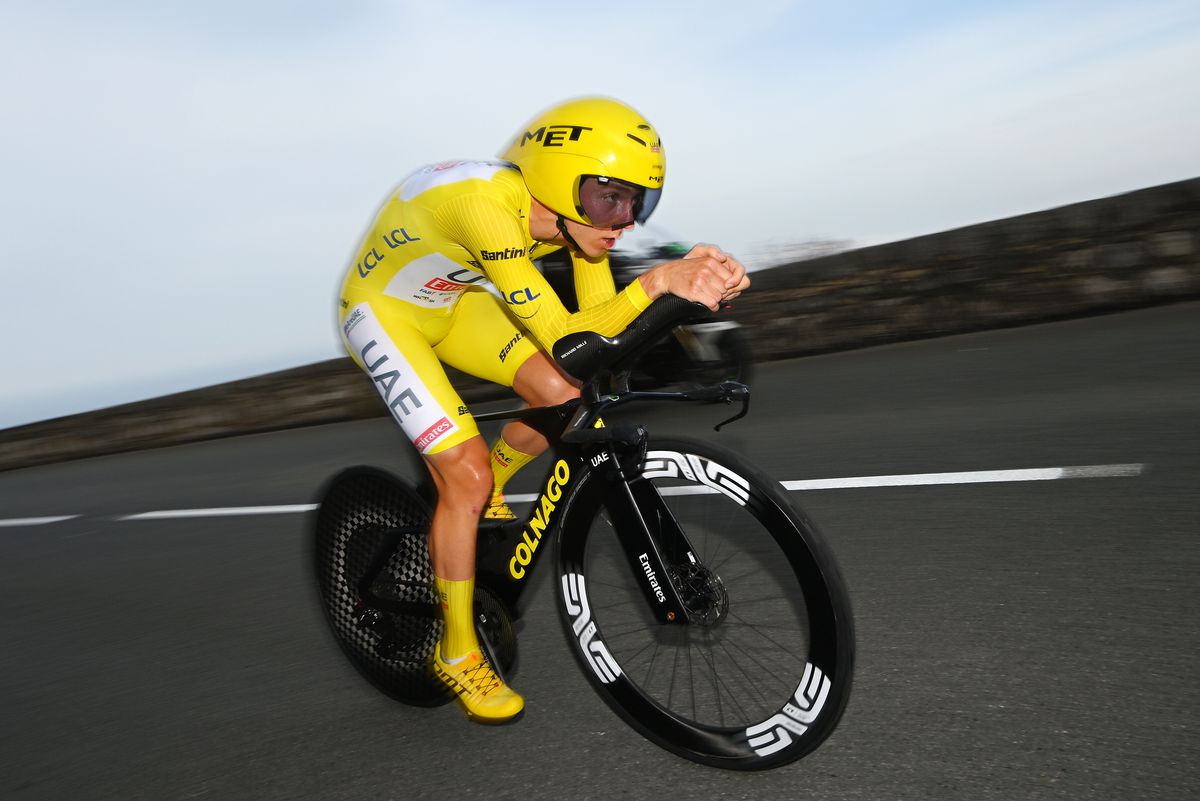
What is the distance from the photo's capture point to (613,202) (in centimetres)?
300

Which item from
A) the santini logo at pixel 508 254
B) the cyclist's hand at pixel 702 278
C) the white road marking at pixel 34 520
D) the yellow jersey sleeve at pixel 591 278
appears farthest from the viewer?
the white road marking at pixel 34 520

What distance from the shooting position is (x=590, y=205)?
3.01 metres

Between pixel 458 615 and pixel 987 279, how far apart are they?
6898mm

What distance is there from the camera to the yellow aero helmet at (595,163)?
2885 mm

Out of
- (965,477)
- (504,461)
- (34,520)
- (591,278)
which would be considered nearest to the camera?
(591,278)

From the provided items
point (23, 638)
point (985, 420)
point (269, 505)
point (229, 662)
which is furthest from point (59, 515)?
point (985, 420)

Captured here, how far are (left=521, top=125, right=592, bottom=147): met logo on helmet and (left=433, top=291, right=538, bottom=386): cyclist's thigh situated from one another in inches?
30.0

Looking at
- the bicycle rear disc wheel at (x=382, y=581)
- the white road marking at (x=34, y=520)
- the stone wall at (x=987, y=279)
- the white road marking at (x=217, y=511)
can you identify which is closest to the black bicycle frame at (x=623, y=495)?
the bicycle rear disc wheel at (x=382, y=581)

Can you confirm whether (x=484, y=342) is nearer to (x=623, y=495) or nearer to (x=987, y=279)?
(x=623, y=495)

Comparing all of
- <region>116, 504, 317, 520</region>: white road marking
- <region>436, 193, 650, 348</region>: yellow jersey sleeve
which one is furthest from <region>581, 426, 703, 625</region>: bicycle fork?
<region>116, 504, 317, 520</region>: white road marking

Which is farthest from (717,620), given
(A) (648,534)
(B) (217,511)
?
(B) (217,511)

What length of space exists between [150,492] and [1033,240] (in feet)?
24.9

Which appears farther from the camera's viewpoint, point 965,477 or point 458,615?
point 965,477

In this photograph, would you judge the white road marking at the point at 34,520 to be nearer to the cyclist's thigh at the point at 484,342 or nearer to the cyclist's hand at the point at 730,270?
the cyclist's thigh at the point at 484,342
